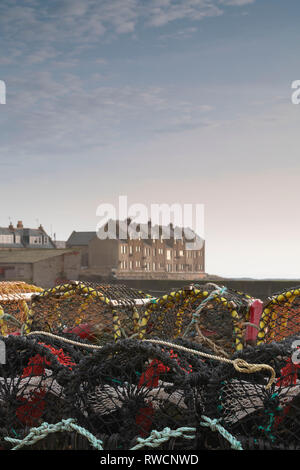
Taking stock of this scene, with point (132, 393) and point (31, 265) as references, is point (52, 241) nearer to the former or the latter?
point (31, 265)

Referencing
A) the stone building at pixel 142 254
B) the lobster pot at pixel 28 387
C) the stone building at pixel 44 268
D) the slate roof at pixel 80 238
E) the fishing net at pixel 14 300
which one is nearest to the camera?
the lobster pot at pixel 28 387

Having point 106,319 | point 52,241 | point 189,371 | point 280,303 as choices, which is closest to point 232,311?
point 280,303

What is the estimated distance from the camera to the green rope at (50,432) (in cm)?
207

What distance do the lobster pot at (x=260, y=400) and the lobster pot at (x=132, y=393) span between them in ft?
0.31

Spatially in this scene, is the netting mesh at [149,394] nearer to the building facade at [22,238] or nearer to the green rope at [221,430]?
the green rope at [221,430]

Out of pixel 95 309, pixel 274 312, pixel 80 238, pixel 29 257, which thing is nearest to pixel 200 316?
pixel 274 312

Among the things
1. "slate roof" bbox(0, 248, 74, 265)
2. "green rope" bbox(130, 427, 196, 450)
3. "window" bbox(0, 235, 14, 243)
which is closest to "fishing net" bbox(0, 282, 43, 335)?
"green rope" bbox(130, 427, 196, 450)

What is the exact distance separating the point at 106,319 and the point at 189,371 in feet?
4.83

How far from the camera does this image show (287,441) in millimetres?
1919

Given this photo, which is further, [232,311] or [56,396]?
[232,311]

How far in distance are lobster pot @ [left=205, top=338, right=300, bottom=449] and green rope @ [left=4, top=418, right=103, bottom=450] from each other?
47 cm

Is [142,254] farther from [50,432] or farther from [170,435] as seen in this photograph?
[170,435]

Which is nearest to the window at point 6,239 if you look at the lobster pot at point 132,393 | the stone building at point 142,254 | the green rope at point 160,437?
the stone building at point 142,254

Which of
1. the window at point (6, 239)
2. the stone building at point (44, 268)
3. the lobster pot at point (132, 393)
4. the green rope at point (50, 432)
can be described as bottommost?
the stone building at point (44, 268)
